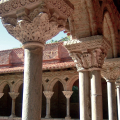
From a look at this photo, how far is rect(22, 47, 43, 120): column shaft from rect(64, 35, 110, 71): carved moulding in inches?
101

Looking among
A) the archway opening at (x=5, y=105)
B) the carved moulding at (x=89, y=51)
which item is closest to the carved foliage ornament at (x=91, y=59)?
the carved moulding at (x=89, y=51)

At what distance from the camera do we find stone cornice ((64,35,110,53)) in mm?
5301

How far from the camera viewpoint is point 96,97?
206 inches

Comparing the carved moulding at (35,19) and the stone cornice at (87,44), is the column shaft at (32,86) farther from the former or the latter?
the stone cornice at (87,44)

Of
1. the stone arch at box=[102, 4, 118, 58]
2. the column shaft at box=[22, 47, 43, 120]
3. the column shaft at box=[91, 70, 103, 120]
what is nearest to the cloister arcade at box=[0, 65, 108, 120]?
the stone arch at box=[102, 4, 118, 58]

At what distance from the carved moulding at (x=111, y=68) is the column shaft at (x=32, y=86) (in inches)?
181

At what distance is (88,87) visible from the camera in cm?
554

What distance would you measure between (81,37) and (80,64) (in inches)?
29.8

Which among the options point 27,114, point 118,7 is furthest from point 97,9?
point 27,114

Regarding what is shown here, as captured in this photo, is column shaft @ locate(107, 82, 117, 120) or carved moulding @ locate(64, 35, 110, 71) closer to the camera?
carved moulding @ locate(64, 35, 110, 71)

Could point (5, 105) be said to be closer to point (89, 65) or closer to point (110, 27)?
point (110, 27)

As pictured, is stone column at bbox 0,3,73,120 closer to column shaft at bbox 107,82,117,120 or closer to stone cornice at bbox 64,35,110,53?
stone cornice at bbox 64,35,110,53

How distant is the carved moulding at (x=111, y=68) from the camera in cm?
719

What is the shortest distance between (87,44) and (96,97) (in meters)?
1.42
